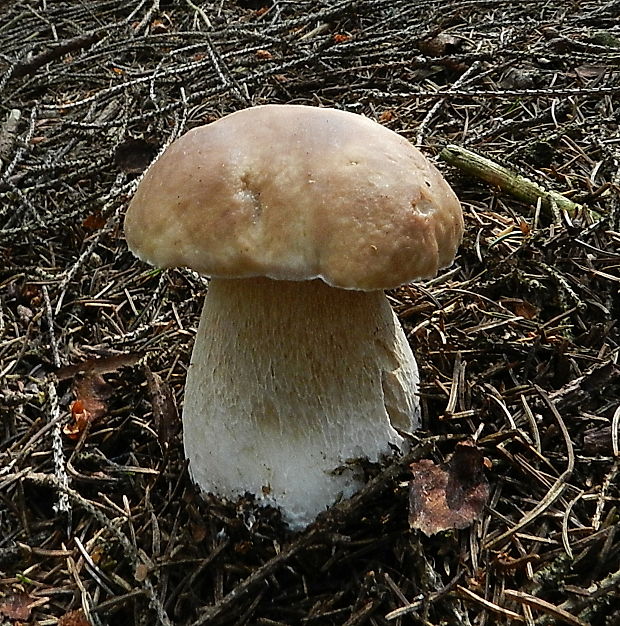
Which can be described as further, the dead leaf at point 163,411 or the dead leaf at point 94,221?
the dead leaf at point 94,221

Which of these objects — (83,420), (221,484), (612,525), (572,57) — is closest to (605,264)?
(612,525)

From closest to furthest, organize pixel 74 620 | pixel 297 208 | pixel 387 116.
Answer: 1. pixel 297 208
2. pixel 74 620
3. pixel 387 116

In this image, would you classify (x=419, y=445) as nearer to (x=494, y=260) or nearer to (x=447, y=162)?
(x=494, y=260)

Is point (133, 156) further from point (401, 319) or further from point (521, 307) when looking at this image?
point (521, 307)

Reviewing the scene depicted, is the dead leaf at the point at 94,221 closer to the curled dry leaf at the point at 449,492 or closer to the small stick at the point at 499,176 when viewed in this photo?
the small stick at the point at 499,176

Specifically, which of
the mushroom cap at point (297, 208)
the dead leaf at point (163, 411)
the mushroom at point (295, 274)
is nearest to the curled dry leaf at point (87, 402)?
the dead leaf at point (163, 411)

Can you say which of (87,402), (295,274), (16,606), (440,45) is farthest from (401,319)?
(440,45)

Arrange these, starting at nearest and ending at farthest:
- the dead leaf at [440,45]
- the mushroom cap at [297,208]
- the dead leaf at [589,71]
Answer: the mushroom cap at [297,208] < the dead leaf at [589,71] < the dead leaf at [440,45]
